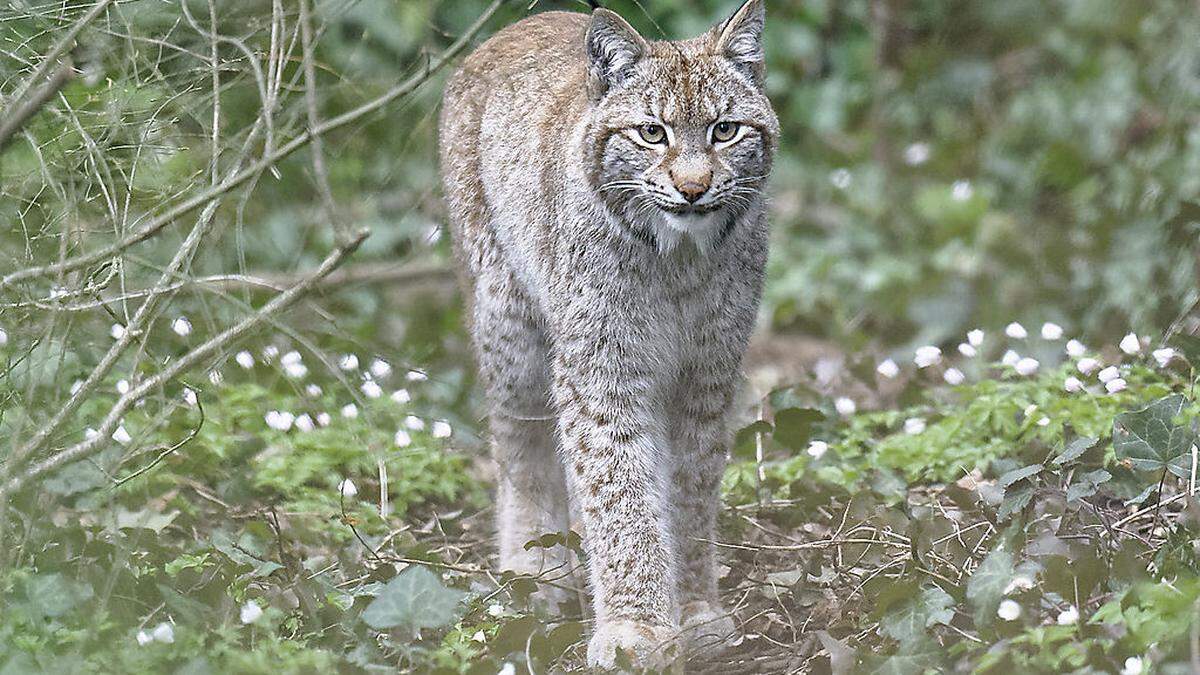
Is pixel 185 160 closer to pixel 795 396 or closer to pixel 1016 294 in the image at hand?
pixel 795 396

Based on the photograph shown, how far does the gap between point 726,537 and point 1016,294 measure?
352 cm

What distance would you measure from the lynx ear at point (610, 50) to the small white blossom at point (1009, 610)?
1886 mm

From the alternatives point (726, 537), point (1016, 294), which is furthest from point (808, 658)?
point (1016, 294)

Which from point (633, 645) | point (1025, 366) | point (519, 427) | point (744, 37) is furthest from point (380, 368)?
point (1025, 366)

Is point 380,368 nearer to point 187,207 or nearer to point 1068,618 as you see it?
point 187,207

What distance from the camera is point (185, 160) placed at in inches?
238

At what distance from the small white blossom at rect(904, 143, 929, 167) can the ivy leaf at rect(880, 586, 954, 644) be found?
234 inches

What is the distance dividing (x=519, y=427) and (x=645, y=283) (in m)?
0.98

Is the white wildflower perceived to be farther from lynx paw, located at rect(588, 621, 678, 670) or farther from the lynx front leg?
lynx paw, located at rect(588, 621, 678, 670)

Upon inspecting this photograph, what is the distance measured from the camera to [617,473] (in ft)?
16.2

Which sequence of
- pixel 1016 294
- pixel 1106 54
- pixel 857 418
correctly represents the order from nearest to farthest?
1. pixel 857 418
2. pixel 1016 294
3. pixel 1106 54

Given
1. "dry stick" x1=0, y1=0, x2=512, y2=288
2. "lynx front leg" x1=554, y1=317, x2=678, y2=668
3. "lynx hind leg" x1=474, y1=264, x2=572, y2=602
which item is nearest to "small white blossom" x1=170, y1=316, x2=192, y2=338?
"dry stick" x1=0, y1=0, x2=512, y2=288

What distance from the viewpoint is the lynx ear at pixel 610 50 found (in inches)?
190

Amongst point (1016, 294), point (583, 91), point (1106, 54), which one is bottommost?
point (1016, 294)
